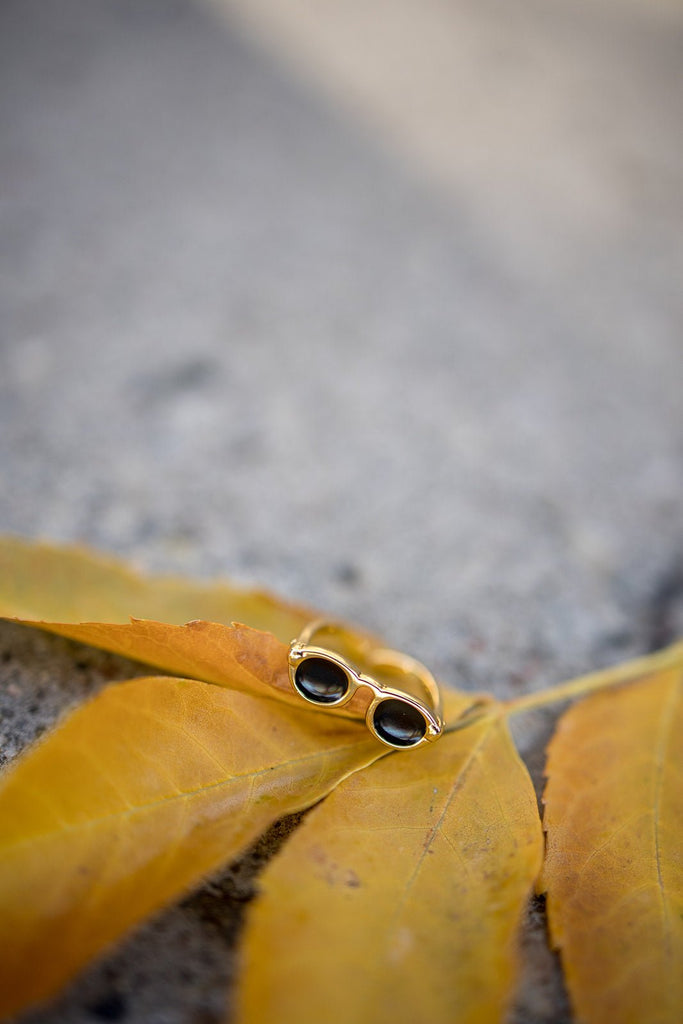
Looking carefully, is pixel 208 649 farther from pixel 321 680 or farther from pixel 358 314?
pixel 358 314

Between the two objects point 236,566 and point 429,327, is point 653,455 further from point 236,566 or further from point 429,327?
point 236,566

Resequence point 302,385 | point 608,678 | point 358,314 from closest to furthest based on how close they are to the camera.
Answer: point 608,678 → point 302,385 → point 358,314

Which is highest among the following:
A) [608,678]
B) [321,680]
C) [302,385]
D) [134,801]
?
[302,385]

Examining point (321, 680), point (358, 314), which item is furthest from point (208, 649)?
point (358, 314)

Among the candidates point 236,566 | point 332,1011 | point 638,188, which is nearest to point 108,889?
point 332,1011

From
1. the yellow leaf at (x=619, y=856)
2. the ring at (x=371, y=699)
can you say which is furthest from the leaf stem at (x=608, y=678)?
the ring at (x=371, y=699)

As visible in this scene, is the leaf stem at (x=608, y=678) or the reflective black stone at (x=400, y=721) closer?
the reflective black stone at (x=400, y=721)

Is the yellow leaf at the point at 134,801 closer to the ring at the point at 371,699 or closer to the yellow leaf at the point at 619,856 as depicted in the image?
the ring at the point at 371,699
